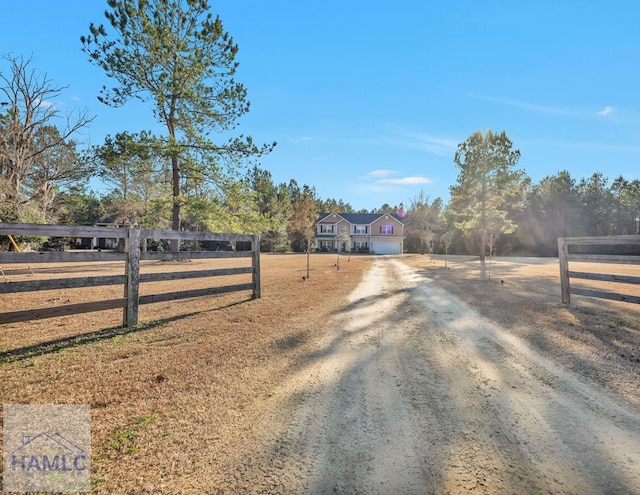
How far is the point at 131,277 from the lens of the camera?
574 centimetres

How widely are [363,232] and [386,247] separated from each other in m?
5.13

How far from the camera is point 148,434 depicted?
8.71 feet

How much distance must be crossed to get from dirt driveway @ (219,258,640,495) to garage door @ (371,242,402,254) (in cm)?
5122

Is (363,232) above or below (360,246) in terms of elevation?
above

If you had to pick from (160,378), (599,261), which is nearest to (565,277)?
(599,261)

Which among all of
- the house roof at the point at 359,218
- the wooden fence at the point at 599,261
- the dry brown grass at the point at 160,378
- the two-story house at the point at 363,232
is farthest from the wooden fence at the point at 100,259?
the house roof at the point at 359,218

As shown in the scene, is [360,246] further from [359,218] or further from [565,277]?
[565,277]

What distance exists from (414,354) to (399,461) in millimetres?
2495

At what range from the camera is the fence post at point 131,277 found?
572cm

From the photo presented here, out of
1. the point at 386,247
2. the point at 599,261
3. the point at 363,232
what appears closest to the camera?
the point at 599,261

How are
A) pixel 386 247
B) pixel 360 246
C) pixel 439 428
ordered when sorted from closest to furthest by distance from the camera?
pixel 439 428 < pixel 386 247 < pixel 360 246

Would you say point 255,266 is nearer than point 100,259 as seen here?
No

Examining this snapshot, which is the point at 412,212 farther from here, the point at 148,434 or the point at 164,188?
the point at 148,434

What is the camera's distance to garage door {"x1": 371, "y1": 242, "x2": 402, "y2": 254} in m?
55.7
